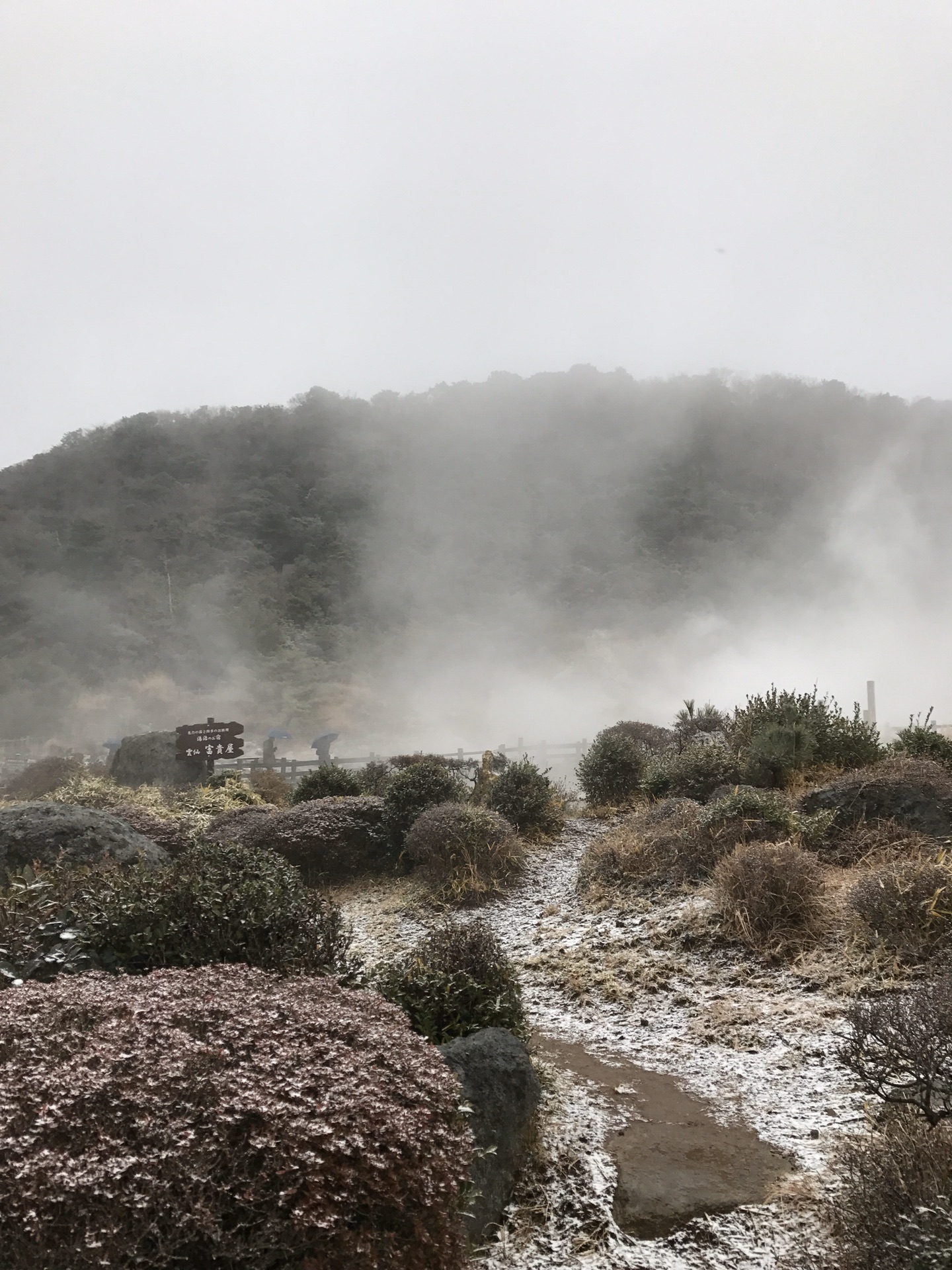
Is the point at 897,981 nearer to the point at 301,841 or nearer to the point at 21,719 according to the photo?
the point at 301,841

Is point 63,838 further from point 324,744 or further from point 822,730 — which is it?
point 324,744

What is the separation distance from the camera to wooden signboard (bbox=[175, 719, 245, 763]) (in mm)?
15992

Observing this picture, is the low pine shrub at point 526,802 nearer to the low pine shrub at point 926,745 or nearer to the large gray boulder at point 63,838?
the low pine shrub at point 926,745

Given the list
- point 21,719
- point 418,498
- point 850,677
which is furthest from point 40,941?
point 418,498

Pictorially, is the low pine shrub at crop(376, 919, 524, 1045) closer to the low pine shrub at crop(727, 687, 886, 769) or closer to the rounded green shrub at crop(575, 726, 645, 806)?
the low pine shrub at crop(727, 687, 886, 769)

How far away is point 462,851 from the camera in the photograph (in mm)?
8773

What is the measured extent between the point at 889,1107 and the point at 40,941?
4124 mm

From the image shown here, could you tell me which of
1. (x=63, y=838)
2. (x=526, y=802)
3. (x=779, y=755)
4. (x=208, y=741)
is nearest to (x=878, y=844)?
(x=779, y=755)

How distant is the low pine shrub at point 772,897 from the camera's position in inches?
236

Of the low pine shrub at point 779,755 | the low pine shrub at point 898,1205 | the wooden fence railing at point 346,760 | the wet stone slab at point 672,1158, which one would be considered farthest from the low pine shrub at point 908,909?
the wooden fence railing at point 346,760

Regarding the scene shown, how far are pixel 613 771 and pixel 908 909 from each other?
7.30m

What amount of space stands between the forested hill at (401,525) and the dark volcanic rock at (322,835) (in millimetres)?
31913

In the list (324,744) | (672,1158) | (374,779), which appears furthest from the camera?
(324,744)

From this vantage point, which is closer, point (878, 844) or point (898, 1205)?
point (898, 1205)
